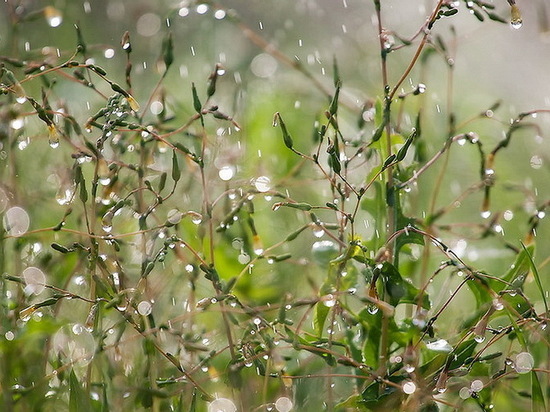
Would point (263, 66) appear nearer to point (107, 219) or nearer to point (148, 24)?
point (148, 24)

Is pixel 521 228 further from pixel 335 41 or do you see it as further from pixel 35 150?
pixel 335 41

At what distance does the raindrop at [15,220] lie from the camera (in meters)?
1.18

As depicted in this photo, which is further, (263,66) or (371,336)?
(263,66)

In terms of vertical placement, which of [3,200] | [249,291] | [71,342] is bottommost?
[249,291]

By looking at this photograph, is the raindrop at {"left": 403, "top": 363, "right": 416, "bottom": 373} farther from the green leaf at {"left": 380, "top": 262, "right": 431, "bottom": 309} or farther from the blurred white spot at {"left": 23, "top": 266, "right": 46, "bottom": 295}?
the blurred white spot at {"left": 23, "top": 266, "right": 46, "bottom": 295}

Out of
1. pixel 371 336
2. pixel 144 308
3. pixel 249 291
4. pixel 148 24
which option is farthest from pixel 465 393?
pixel 148 24

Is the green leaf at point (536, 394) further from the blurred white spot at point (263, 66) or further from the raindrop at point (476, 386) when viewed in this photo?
the blurred white spot at point (263, 66)

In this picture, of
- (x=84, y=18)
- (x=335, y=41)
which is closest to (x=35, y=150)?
(x=84, y=18)

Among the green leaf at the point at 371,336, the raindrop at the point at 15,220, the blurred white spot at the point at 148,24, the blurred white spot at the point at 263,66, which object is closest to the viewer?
the green leaf at the point at 371,336

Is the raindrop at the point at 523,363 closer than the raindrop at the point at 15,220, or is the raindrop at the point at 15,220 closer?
the raindrop at the point at 523,363

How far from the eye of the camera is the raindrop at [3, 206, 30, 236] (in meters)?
1.18

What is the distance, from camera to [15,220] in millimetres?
1228

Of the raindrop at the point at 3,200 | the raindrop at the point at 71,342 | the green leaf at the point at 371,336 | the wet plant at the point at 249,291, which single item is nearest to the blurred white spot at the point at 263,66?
the wet plant at the point at 249,291

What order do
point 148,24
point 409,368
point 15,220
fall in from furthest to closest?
point 148,24 → point 15,220 → point 409,368
